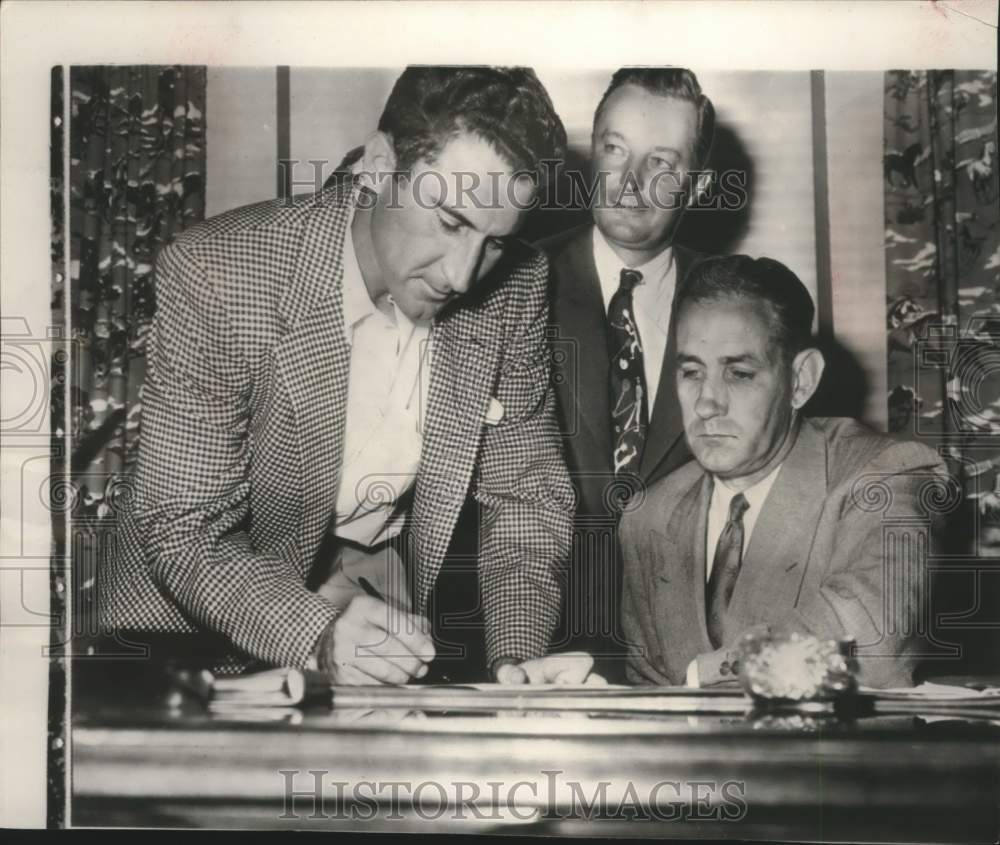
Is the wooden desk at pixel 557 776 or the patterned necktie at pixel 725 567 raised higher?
the patterned necktie at pixel 725 567

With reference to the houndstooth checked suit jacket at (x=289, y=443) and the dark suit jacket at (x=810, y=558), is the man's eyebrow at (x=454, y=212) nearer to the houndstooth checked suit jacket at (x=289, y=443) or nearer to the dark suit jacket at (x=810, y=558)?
the houndstooth checked suit jacket at (x=289, y=443)

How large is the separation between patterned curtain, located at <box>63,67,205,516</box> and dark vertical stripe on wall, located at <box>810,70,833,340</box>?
1.56 meters

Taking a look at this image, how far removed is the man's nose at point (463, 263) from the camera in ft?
8.11

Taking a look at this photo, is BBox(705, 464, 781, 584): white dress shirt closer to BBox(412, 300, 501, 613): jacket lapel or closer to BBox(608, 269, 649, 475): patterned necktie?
BBox(608, 269, 649, 475): patterned necktie

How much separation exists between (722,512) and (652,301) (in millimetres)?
557

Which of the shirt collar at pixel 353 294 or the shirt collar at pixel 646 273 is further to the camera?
the shirt collar at pixel 646 273

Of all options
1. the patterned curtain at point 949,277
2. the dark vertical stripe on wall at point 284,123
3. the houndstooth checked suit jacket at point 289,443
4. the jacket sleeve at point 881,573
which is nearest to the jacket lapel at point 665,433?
the houndstooth checked suit jacket at point 289,443

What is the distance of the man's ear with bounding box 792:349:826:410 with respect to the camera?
2.56 m

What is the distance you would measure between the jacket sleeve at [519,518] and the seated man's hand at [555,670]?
0.02 metres

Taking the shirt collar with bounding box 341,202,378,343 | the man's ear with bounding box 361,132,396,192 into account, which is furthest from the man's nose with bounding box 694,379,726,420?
the man's ear with bounding box 361,132,396,192

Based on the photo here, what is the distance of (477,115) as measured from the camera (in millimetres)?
2484

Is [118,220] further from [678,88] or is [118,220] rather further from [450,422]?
[678,88]

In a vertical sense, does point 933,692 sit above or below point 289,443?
below

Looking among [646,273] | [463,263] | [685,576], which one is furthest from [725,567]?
[463,263]
